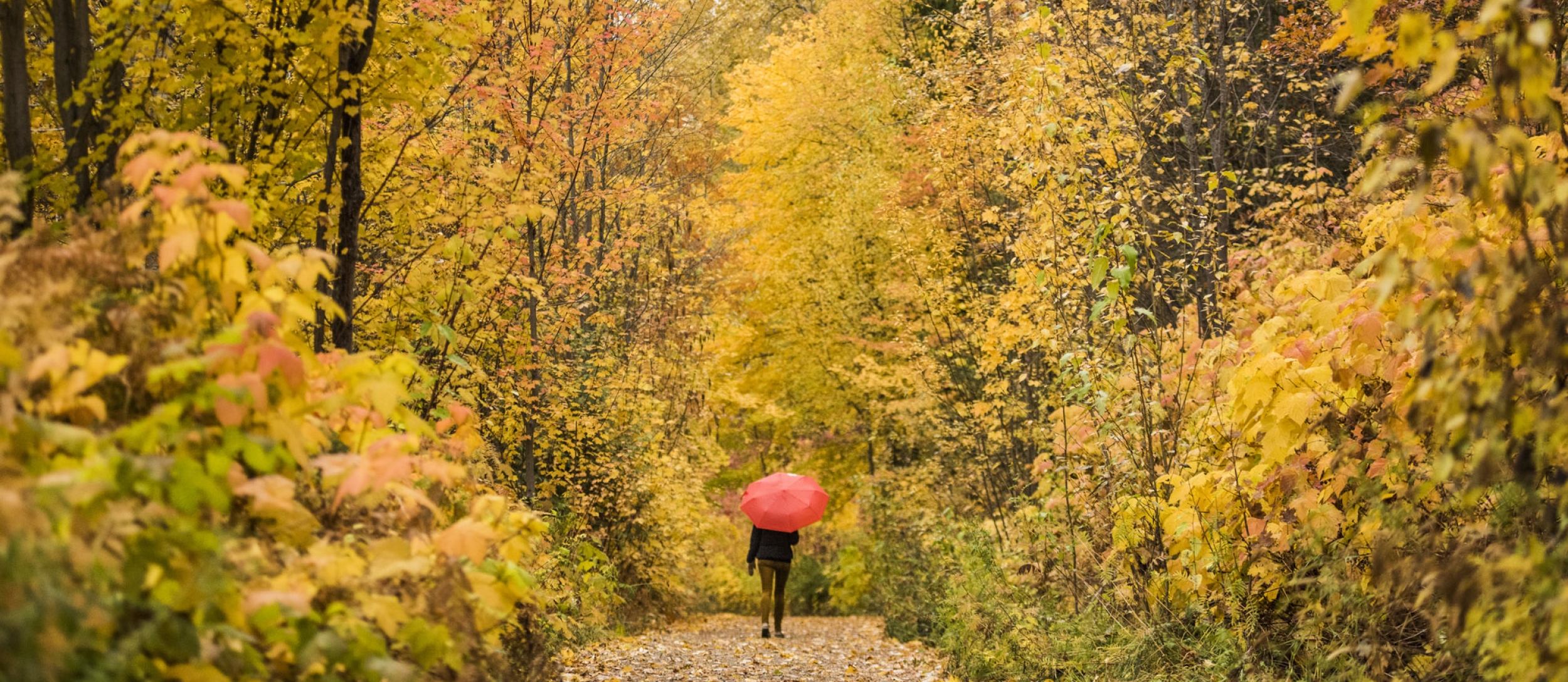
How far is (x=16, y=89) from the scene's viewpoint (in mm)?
4602

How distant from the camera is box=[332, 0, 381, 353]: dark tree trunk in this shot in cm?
541

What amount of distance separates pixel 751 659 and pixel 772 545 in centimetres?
266

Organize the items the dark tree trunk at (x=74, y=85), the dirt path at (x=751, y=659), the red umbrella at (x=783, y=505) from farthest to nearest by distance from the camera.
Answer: the red umbrella at (x=783, y=505), the dirt path at (x=751, y=659), the dark tree trunk at (x=74, y=85)

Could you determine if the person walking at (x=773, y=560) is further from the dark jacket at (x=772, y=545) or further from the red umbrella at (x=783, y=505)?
the red umbrella at (x=783, y=505)

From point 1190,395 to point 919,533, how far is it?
6764 millimetres

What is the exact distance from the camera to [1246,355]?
654 centimetres

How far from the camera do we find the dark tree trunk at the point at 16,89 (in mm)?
4512

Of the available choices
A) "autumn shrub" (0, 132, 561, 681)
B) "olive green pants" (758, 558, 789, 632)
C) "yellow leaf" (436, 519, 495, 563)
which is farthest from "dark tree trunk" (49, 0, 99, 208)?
"olive green pants" (758, 558, 789, 632)

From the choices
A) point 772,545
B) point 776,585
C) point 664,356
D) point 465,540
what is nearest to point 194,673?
point 465,540

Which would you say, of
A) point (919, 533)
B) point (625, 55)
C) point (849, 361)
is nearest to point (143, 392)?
point (625, 55)

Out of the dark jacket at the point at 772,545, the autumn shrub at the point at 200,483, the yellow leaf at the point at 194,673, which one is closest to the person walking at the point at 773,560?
the dark jacket at the point at 772,545

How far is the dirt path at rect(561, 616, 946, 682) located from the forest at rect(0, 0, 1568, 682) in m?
0.28

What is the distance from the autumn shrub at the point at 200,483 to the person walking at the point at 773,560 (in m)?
9.37

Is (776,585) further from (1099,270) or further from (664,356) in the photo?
(1099,270)
